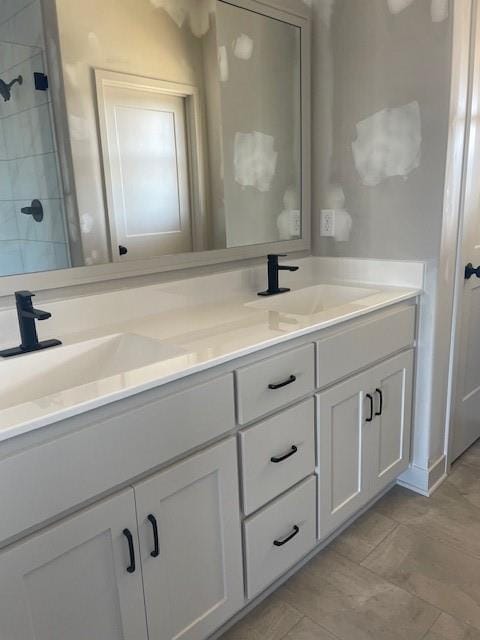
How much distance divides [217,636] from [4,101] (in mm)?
Answer: 1641

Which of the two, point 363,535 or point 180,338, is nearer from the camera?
point 180,338

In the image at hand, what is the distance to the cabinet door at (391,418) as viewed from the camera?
179 centimetres

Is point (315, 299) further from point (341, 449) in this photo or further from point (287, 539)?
point (287, 539)

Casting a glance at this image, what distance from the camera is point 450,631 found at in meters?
1.41

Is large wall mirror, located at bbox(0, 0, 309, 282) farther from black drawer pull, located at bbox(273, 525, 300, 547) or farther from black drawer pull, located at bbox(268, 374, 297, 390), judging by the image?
black drawer pull, located at bbox(273, 525, 300, 547)

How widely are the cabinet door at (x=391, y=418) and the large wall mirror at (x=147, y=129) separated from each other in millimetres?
709

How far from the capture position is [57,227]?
144cm

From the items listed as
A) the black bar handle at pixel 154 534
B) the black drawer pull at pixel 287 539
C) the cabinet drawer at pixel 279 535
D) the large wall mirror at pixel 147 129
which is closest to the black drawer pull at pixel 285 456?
the cabinet drawer at pixel 279 535

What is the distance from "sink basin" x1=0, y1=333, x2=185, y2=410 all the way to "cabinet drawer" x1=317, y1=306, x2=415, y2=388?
0.51 m

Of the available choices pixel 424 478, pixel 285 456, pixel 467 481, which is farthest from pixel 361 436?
pixel 467 481

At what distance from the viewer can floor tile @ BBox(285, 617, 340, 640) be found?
1400 millimetres

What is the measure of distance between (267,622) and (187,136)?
1619 millimetres

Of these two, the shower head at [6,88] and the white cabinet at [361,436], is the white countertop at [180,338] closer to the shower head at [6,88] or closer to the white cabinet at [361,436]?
the white cabinet at [361,436]

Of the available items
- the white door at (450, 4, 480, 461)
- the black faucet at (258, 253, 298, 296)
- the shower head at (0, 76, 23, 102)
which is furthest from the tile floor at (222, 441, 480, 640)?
the shower head at (0, 76, 23, 102)
